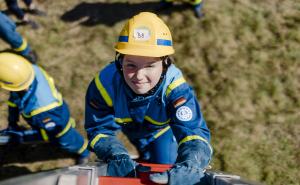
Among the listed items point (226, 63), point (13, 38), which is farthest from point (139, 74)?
point (13, 38)

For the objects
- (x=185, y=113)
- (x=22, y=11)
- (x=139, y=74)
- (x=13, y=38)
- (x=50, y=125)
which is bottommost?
(x=50, y=125)

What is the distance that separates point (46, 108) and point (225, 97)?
8.37ft

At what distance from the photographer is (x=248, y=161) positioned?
14.5 feet

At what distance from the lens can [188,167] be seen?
2217 mm

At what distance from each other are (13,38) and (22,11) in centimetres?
98

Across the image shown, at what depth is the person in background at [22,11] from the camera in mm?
5500

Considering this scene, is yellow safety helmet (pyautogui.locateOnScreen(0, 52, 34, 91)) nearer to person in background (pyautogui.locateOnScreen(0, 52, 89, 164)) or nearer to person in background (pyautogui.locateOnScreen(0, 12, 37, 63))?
person in background (pyautogui.locateOnScreen(0, 52, 89, 164))

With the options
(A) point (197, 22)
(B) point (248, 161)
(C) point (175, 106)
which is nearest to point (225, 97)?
(B) point (248, 161)

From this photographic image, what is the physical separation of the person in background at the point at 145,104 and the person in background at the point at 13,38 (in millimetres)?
2587

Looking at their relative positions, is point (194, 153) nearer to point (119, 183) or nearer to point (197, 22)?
point (119, 183)

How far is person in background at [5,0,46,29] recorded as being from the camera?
550cm

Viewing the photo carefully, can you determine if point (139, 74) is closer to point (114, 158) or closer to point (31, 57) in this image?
point (114, 158)

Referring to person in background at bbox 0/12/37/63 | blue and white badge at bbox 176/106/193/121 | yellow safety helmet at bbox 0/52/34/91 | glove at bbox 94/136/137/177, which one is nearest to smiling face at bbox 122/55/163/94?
blue and white badge at bbox 176/106/193/121

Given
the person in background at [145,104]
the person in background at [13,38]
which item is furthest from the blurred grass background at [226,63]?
the person in background at [145,104]
